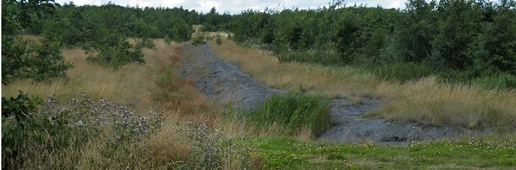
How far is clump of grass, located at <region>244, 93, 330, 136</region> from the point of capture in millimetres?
12617

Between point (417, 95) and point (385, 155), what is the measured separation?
28.2ft

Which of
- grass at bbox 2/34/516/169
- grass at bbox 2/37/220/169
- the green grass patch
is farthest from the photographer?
the green grass patch

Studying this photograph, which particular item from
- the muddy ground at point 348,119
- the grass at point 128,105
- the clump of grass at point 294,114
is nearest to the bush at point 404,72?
the muddy ground at point 348,119

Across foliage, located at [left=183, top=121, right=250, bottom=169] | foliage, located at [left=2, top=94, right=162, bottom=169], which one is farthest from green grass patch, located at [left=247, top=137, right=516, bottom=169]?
foliage, located at [left=2, top=94, right=162, bottom=169]

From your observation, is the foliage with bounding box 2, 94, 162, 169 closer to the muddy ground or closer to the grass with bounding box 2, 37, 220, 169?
the grass with bounding box 2, 37, 220, 169

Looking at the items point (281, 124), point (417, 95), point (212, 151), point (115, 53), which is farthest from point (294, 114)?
point (115, 53)

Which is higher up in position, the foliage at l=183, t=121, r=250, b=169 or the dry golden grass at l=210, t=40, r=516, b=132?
the foliage at l=183, t=121, r=250, b=169

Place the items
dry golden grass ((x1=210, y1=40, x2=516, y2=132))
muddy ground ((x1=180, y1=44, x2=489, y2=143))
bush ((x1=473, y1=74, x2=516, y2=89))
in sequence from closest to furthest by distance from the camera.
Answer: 1. muddy ground ((x1=180, y1=44, x2=489, y2=143))
2. dry golden grass ((x1=210, y1=40, x2=516, y2=132))
3. bush ((x1=473, y1=74, x2=516, y2=89))

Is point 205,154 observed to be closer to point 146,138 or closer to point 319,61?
point 146,138

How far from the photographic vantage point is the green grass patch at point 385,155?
7383 mm

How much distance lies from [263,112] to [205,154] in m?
7.03

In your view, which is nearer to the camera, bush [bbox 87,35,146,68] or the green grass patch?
the green grass patch

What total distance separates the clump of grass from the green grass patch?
2.86 metres

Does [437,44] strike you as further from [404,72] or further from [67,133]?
[67,133]
